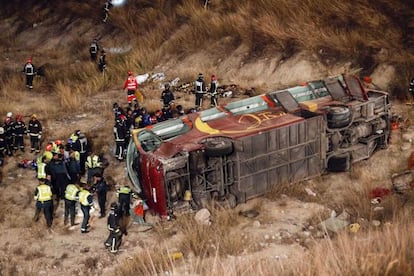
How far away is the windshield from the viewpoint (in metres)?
12.6

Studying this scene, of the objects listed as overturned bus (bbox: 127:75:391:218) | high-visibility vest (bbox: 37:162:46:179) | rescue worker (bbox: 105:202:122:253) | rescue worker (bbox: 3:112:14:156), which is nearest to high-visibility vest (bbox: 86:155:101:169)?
high-visibility vest (bbox: 37:162:46:179)

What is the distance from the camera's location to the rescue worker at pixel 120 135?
15188mm

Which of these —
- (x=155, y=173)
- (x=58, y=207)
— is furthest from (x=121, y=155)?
(x=155, y=173)

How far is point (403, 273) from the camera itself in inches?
231

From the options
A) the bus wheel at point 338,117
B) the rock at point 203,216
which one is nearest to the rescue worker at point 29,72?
the rock at point 203,216

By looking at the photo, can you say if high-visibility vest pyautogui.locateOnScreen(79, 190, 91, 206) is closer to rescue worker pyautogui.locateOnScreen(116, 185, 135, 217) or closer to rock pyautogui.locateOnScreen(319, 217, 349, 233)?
rescue worker pyautogui.locateOnScreen(116, 185, 135, 217)

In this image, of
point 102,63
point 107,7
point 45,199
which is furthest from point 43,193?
point 107,7

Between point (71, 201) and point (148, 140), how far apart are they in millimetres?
2249

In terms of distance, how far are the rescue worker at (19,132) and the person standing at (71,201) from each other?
4361mm

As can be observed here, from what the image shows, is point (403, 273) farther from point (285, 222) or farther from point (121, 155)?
point (121, 155)

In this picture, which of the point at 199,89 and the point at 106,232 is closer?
the point at 106,232

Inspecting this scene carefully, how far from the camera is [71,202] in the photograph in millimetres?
12633

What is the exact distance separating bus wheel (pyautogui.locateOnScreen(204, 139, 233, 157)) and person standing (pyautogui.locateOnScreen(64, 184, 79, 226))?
10.3ft

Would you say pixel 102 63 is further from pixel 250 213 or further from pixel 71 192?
pixel 250 213
